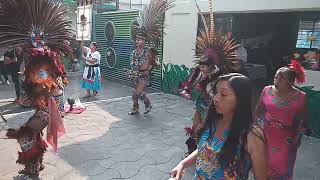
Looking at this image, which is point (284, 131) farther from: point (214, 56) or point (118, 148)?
point (118, 148)

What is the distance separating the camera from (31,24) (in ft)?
12.0

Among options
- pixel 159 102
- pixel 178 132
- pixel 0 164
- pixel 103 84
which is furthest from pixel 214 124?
pixel 103 84

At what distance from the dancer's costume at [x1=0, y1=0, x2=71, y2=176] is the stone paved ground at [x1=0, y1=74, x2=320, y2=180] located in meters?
0.55

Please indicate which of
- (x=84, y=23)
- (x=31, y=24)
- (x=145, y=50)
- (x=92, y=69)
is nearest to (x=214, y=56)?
(x=31, y=24)

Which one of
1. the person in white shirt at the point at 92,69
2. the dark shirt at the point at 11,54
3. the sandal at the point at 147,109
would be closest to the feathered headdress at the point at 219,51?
the sandal at the point at 147,109

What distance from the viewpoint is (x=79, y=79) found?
486 inches

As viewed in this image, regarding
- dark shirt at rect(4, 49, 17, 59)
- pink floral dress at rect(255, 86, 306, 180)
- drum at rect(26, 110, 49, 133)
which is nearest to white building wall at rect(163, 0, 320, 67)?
pink floral dress at rect(255, 86, 306, 180)

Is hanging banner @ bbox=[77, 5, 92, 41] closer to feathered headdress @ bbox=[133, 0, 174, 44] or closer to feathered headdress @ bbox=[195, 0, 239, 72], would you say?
feathered headdress @ bbox=[133, 0, 174, 44]

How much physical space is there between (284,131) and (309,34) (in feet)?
11.3

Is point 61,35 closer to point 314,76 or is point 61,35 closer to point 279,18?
Result: point 314,76

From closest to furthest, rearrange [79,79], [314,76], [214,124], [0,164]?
[214,124], [0,164], [314,76], [79,79]

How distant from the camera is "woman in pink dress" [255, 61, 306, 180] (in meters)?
3.48

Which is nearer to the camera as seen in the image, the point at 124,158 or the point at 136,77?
the point at 124,158

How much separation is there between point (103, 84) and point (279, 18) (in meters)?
6.16
